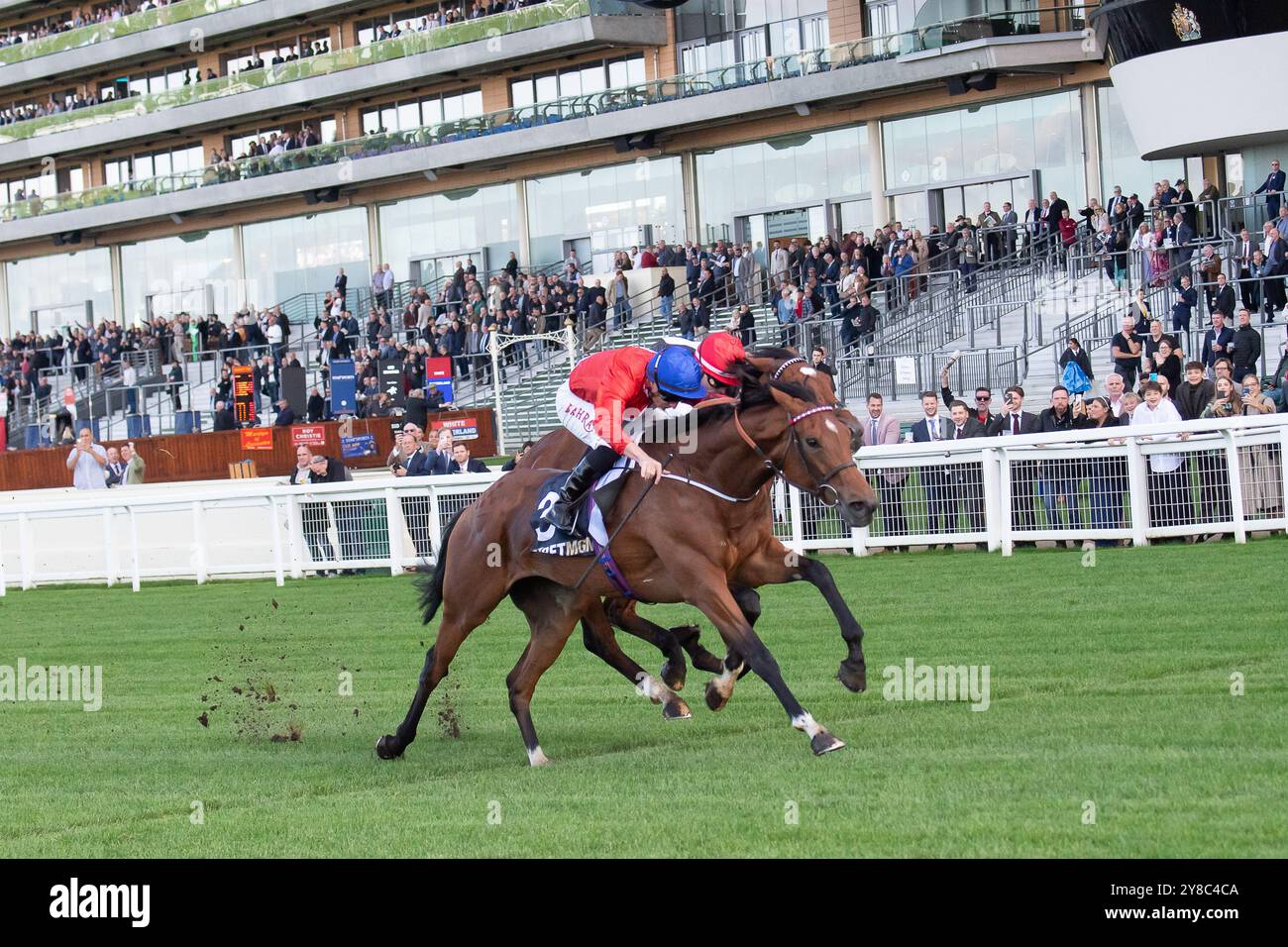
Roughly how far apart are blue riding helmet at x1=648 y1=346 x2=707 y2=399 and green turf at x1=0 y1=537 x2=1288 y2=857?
163cm

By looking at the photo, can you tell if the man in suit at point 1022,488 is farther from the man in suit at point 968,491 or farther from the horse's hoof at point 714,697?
the horse's hoof at point 714,697

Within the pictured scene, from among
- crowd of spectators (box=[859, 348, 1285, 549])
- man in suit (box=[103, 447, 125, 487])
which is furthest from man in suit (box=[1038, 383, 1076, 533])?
man in suit (box=[103, 447, 125, 487])

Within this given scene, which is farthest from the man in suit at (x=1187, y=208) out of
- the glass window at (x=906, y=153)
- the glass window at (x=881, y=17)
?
the glass window at (x=881, y=17)

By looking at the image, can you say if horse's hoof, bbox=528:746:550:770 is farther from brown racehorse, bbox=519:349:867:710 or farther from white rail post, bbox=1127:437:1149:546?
white rail post, bbox=1127:437:1149:546

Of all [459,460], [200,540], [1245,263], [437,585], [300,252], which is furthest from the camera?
[300,252]

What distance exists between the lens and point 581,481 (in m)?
8.30

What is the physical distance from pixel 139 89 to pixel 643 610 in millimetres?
44860

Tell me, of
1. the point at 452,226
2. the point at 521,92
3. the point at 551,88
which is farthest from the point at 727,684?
the point at 452,226

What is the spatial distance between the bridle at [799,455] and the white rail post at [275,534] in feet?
38.4

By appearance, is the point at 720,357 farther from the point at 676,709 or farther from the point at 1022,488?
the point at 1022,488

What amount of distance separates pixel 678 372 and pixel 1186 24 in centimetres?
1838

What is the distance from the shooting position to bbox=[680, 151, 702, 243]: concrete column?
130ft

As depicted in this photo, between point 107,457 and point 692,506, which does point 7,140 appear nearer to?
point 107,457

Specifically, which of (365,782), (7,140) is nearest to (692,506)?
(365,782)
